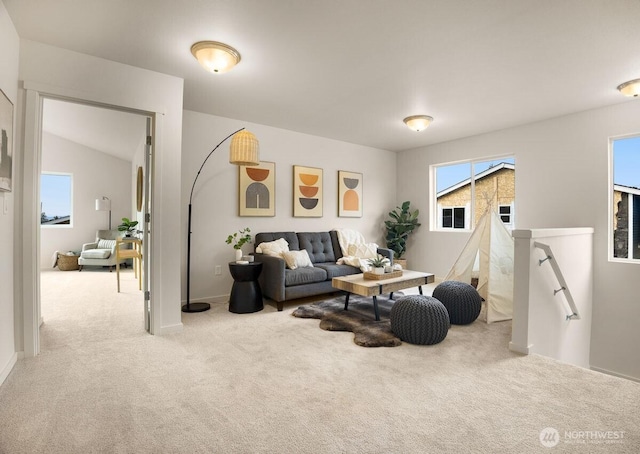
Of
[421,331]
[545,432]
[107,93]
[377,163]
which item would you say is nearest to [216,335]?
[421,331]

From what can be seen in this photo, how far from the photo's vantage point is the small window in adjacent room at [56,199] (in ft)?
24.4

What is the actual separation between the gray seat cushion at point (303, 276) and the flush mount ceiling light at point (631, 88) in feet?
12.2

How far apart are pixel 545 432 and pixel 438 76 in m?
2.92

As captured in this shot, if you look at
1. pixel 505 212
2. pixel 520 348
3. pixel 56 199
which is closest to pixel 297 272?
pixel 520 348

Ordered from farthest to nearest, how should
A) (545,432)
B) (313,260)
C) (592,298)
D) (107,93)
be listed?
(313,260) → (592,298) → (107,93) → (545,432)

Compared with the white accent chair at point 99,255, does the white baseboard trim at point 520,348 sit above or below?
below

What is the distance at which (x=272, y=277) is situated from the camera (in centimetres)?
397

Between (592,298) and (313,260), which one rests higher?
(313,260)

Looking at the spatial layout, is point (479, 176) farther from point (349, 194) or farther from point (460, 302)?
point (460, 302)

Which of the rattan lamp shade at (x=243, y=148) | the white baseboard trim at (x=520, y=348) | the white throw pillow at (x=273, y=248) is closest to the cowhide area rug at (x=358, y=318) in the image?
the white throw pillow at (x=273, y=248)

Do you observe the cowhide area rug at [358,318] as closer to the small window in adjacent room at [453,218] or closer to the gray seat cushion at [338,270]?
the gray seat cushion at [338,270]

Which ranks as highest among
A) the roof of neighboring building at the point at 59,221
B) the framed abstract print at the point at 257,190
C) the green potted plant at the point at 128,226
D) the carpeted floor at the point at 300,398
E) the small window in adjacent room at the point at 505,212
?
the framed abstract print at the point at 257,190

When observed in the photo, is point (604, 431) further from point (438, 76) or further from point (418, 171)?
point (418, 171)

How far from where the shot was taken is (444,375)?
2.30m
